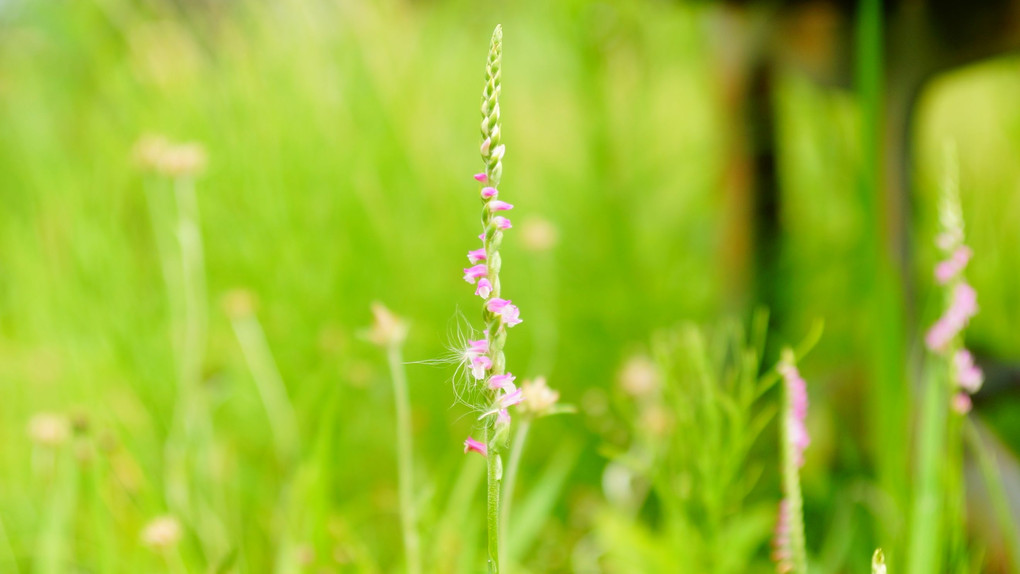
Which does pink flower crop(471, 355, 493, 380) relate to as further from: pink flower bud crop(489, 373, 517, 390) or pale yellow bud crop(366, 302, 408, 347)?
pale yellow bud crop(366, 302, 408, 347)

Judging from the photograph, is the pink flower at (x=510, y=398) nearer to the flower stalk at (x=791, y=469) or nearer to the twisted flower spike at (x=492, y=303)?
the twisted flower spike at (x=492, y=303)

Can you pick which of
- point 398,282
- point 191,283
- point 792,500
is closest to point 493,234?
point 792,500

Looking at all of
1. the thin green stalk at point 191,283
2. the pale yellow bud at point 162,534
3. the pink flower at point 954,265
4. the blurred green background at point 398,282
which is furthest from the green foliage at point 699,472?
the thin green stalk at point 191,283

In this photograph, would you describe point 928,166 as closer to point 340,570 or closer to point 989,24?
point 989,24

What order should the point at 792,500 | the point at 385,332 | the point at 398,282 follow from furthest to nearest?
1. the point at 398,282
2. the point at 385,332
3. the point at 792,500

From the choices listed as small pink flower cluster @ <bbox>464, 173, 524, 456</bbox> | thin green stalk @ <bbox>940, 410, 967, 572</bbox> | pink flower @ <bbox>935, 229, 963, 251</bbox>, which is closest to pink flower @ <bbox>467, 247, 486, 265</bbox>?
small pink flower cluster @ <bbox>464, 173, 524, 456</bbox>

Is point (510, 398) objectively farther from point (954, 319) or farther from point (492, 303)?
point (954, 319)
